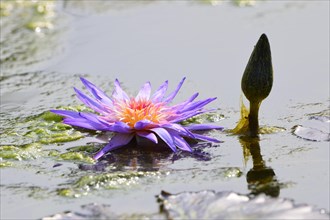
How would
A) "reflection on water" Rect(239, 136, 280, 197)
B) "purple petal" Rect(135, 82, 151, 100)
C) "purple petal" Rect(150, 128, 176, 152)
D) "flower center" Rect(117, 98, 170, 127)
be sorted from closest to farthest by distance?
"reflection on water" Rect(239, 136, 280, 197), "purple petal" Rect(150, 128, 176, 152), "flower center" Rect(117, 98, 170, 127), "purple petal" Rect(135, 82, 151, 100)

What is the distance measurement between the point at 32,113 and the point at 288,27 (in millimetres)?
1795

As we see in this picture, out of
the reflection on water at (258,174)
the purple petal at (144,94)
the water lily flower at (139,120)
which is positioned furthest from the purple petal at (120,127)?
the reflection on water at (258,174)

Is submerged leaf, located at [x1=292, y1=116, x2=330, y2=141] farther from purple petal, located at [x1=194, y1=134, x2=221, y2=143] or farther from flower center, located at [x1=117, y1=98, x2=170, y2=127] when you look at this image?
flower center, located at [x1=117, y1=98, x2=170, y2=127]

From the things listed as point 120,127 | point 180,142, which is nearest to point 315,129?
point 180,142

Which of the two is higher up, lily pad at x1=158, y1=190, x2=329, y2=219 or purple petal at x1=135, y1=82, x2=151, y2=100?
purple petal at x1=135, y1=82, x2=151, y2=100

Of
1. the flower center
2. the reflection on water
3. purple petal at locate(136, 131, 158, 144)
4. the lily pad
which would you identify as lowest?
the lily pad

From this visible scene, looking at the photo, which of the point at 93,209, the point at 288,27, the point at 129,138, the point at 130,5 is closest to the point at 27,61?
the point at 130,5

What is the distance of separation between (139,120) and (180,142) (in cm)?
18

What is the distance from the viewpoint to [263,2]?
204 inches

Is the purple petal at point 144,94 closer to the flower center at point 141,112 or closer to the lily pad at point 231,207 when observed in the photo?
the flower center at point 141,112

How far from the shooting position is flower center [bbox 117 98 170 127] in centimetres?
292

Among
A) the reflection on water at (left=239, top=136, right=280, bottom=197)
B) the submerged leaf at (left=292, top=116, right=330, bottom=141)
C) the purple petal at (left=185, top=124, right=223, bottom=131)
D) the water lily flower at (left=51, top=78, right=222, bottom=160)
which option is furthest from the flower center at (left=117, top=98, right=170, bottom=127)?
the submerged leaf at (left=292, top=116, right=330, bottom=141)

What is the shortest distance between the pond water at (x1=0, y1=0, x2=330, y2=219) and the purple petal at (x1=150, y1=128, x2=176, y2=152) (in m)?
0.05

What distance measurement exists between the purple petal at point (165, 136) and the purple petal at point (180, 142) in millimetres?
40
